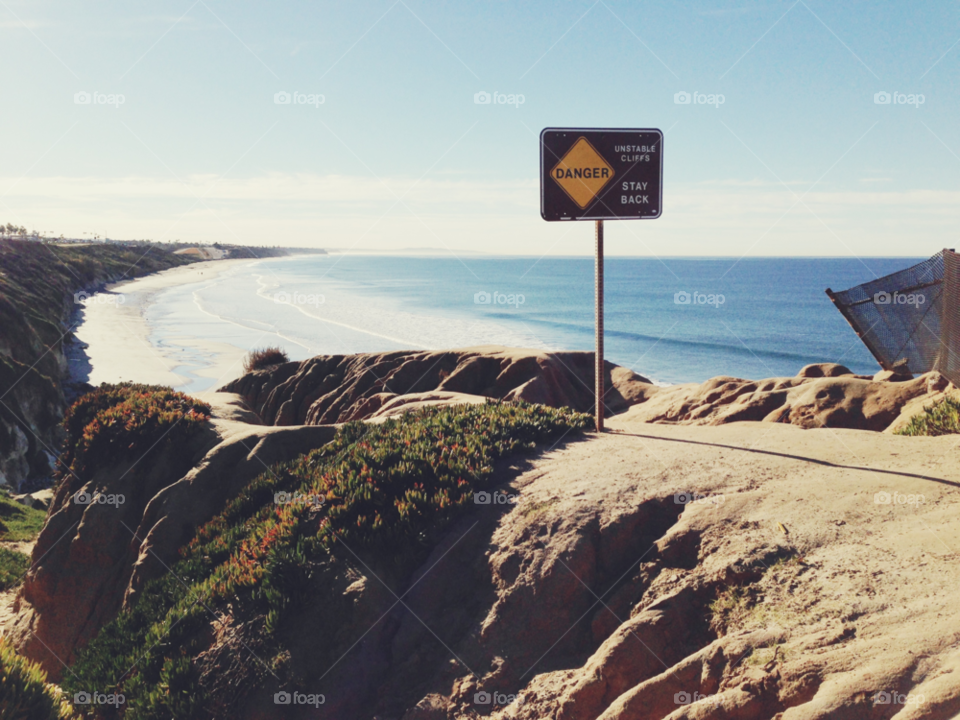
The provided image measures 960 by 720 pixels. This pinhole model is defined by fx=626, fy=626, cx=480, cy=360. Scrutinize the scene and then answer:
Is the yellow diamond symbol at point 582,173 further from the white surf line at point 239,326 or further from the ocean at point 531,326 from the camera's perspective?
the white surf line at point 239,326

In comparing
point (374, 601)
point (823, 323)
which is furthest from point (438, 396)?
point (823, 323)

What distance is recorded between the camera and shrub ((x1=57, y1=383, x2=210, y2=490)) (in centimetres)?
1185

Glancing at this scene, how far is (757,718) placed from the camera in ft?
14.5

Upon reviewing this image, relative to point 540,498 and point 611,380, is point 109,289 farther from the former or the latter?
point 540,498

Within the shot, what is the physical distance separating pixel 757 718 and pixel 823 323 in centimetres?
7197

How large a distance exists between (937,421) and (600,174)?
6.18m

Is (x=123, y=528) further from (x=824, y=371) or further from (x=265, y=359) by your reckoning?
(x=265, y=359)

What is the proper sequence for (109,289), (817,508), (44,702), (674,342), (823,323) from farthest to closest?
(109,289), (823,323), (674,342), (817,508), (44,702)

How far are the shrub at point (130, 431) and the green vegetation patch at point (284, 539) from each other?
321cm

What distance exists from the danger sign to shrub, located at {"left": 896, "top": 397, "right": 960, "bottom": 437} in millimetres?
5067

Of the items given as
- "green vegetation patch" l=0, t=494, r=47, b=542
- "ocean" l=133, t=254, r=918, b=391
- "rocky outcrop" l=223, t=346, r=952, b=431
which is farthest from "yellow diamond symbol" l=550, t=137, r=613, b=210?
"ocean" l=133, t=254, r=918, b=391

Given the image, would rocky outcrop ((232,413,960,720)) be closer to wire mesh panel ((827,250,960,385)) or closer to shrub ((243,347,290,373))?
wire mesh panel ((827,250,960,385))

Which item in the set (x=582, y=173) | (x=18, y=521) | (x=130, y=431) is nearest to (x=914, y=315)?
(x=582, y=173)

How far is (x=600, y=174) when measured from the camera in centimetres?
973
